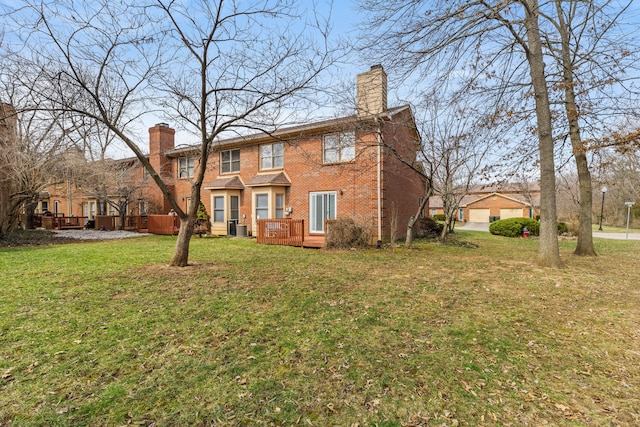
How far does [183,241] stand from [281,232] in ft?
17.8

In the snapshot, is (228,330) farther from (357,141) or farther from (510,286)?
(357,141)

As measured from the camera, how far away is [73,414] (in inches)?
99.2

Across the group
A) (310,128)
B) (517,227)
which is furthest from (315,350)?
(517,227)

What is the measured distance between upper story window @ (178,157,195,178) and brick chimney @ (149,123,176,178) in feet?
3.24

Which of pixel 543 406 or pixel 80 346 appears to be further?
pixel 80 346

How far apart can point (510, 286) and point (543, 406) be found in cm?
437

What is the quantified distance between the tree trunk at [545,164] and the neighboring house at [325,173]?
4241mm

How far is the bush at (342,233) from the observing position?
11484 millimetres

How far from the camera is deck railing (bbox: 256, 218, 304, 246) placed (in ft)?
41.1

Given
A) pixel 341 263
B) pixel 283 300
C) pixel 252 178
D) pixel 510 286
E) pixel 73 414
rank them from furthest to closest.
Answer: pixel 252 178, pixel 341 263, pixel 510 286, pixel 283 300, pixel 73 414

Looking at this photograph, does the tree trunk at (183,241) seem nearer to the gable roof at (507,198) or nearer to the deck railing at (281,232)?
the deck railing at (281,232)

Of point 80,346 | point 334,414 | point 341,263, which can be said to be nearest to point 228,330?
point 80,346

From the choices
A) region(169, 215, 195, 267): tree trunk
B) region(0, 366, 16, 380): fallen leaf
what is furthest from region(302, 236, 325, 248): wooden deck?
region(0, 366, 16, 380): fallen leaf

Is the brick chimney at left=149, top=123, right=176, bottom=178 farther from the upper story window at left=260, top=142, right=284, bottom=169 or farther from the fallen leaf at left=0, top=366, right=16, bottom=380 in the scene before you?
the fallen leaf at left=0, top=366, right=16, bottom=380
